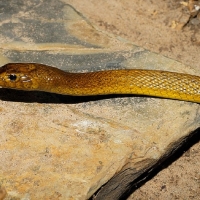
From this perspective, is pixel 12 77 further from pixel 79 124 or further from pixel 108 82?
pixel 108 82

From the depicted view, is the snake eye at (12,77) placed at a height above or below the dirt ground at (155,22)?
above

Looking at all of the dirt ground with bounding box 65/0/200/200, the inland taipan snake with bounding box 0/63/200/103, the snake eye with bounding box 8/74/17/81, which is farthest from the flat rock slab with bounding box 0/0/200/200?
the dirt ground with bounding box 65/0/200/200

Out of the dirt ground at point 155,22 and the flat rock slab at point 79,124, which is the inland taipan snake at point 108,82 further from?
the dirt ground at point 155,22

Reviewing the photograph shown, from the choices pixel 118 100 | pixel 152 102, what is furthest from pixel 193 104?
pixel 118 100

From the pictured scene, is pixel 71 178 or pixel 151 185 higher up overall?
pixel 71 178

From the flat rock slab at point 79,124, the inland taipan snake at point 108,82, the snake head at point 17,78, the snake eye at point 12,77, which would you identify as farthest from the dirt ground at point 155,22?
the snake eye at point 12,77

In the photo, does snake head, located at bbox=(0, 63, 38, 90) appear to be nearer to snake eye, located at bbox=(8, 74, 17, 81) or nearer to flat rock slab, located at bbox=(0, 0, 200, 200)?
snake eye, located at bbox=(8, 74, 17, 81)

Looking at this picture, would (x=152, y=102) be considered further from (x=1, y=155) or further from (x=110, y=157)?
(x=1, y=155)
